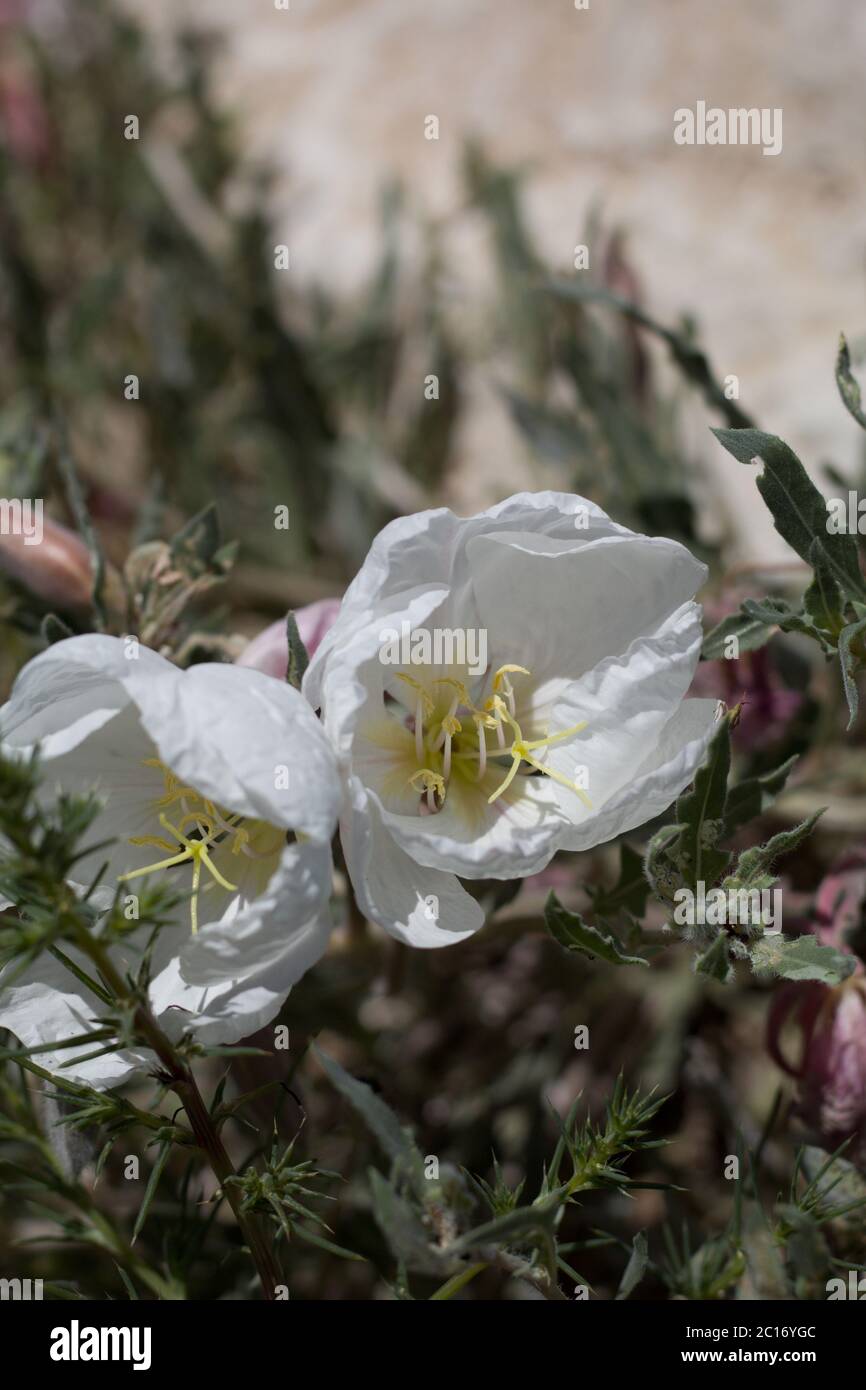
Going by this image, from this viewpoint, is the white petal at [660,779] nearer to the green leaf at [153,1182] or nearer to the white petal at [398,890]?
the white petal at [398,890]

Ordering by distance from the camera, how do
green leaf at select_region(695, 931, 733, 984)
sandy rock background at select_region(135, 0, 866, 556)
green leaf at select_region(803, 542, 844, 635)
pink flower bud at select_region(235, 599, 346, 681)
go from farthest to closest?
sandy rock background at select_region(135, 0, 866, 556)
pink flower bud at select_region(235, 599, 346, 681)
green leaf at select_region(803, 542, 844, 635)
green leaf at select_region(695, 931, 733, 984)

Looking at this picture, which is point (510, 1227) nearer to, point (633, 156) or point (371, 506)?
point (371, 506)

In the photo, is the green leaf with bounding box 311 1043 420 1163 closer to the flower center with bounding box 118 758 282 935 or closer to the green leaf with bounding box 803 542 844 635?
the flower center with bounding box 118 758 282 935

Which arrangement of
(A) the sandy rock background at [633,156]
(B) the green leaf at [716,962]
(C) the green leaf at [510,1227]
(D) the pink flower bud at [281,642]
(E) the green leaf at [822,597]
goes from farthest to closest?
(A) the sandy rock background at [633,156], (D) the pink flower bud at [281,642], (E) the green leaf at [822,597], (B) the green leaf at [716,962], (C) the green leaf at [510,1227]

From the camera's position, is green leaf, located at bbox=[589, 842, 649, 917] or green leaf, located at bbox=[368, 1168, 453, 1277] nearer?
green leaf, located at bbox=[368, 1168, 453, 1277]

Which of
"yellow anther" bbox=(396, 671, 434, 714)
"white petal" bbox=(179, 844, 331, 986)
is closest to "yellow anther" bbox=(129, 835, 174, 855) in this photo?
"white petal" bbox=(179, 844, 331, 986)

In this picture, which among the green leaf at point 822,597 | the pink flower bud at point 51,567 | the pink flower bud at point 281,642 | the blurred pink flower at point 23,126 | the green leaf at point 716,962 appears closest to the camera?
the green leaf at point 716,962

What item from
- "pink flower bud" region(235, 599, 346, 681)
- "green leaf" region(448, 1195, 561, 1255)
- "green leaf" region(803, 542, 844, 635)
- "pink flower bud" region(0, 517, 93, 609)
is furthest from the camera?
"pink flower bud" region(0, 517, 93, 609)

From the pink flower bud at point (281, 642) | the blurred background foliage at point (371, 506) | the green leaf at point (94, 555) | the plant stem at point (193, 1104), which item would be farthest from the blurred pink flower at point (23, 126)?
the plant stem at point (193, 1104)

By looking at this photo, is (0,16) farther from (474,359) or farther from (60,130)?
(474,359)
